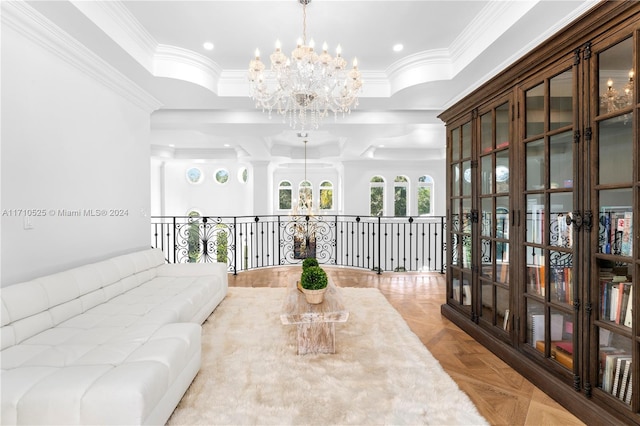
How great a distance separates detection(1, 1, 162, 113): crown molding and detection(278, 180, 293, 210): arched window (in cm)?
799

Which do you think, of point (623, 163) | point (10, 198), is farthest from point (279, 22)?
point (623, 163)

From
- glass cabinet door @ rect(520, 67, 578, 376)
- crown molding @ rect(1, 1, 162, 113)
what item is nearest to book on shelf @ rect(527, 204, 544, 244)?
glass cabinet door @ rect(520, 67, 578, 376)

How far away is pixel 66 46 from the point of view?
2844mm

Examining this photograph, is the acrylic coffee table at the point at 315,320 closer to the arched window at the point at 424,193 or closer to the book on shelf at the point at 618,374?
the book on shelf at the point at 618,374

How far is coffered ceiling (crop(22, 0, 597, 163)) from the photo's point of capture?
2729 millimetres

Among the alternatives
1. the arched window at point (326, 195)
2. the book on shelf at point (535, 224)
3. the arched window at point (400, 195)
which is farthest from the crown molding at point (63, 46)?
→ the arched window at point (326, 195)

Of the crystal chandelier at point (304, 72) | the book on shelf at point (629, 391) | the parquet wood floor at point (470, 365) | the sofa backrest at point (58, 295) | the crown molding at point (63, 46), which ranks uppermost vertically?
the crown molding at point (63, 46)

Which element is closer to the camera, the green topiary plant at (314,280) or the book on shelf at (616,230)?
the book on shelf at (616,230)

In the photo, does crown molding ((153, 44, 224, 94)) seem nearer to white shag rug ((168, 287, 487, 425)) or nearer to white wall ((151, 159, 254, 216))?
white shag rug ((168, 287, 487, 425))

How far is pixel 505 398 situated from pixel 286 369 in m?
1.59

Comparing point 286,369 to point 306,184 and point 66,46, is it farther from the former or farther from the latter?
point 306,184

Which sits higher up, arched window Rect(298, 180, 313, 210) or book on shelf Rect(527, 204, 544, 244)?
arched window Rect(298, 180, 313, 210)

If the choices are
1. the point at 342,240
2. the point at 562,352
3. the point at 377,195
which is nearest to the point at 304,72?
the point at 562,352

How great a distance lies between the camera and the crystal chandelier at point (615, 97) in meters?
1.71
